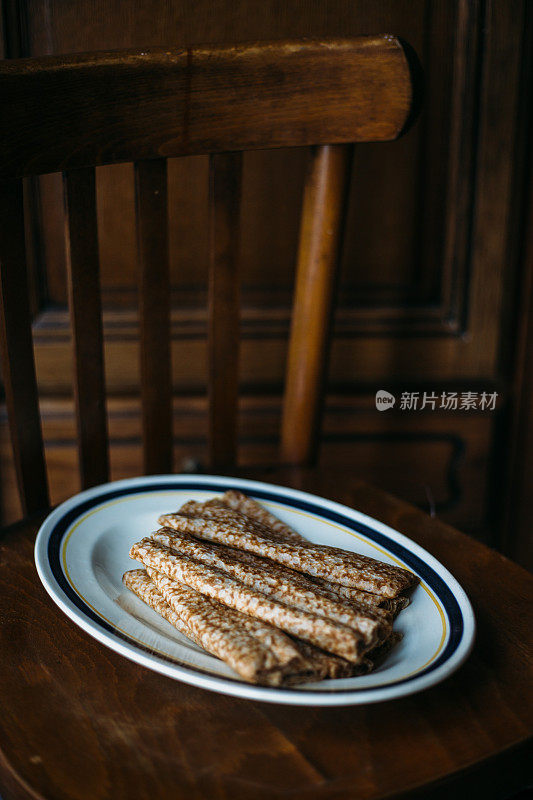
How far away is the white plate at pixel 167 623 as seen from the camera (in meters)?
0.34

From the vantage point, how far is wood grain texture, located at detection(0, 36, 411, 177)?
51 centimetres

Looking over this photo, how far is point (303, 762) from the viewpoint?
0.34 metres

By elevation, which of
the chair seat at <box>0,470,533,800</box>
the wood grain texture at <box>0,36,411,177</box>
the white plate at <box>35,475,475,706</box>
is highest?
the wood grain texture at <box>0,36,411,177</box>

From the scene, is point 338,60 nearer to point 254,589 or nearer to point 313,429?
point 313,429

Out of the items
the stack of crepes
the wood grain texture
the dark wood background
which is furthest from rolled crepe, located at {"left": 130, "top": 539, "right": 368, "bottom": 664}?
the dark wood background

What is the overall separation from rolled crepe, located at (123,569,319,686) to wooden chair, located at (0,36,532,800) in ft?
0.10

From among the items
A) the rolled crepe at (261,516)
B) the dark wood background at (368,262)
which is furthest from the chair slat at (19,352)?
the dark wood background at (368,262)

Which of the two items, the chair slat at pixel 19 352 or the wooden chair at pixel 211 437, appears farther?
the chair slat at pixel 19 352

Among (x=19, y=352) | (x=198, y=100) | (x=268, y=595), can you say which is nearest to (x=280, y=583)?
(x=268, y=595)

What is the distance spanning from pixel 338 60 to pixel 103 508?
41 cm

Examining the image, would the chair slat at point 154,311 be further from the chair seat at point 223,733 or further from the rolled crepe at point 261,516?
the chair seat at point 223,733

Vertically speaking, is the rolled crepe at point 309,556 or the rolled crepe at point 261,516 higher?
the rolled crepe at point 309,556

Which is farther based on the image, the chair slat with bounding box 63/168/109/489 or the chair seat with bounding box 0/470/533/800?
Result: the chair slat with bounding box 63/168/109/489

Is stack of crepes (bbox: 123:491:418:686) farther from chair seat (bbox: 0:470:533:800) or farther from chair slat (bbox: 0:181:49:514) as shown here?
chair slat (bbox: 0:181:49:514)
